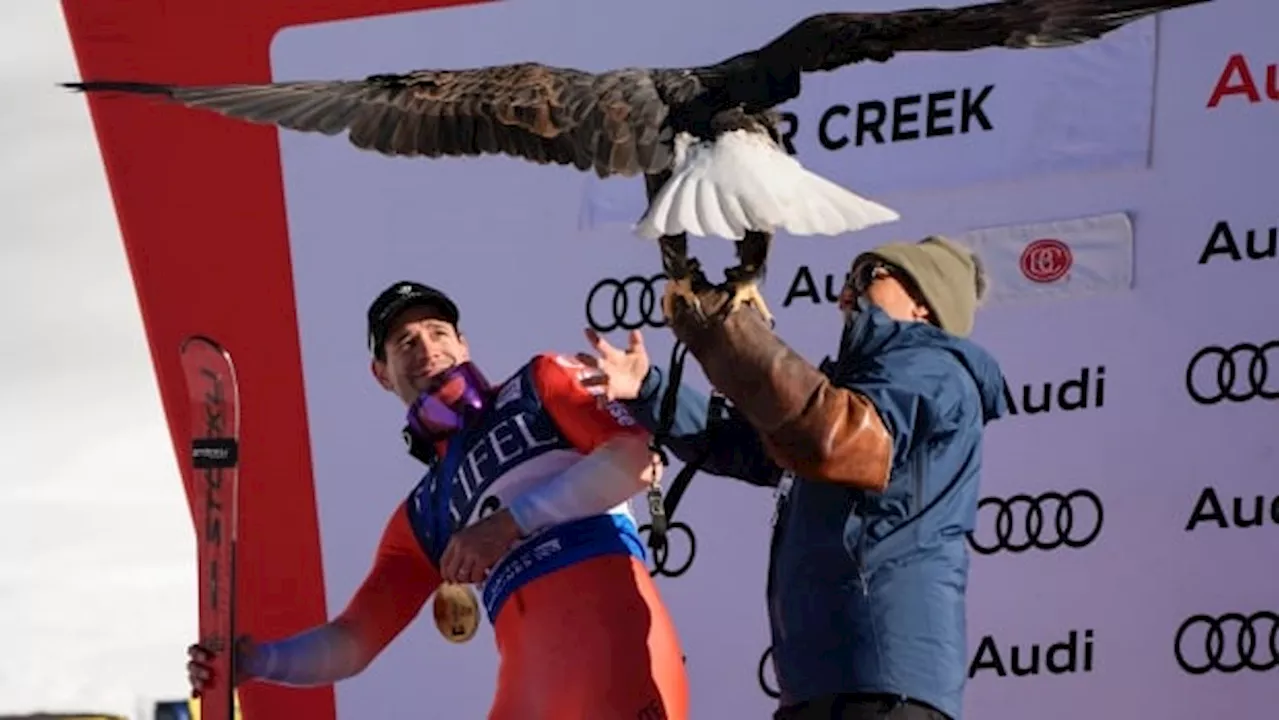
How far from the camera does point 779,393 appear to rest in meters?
2.27

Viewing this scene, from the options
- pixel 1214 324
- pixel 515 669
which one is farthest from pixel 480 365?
pixel 1214 324

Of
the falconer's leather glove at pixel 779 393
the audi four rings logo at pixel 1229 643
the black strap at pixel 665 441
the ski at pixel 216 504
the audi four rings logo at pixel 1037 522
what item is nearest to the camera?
the falconer's leather glove at pixel 779 393

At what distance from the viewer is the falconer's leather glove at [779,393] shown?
2.28 meters

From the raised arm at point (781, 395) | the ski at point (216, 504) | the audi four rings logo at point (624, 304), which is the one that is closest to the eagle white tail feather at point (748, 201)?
the raised arm at point (781, 395)

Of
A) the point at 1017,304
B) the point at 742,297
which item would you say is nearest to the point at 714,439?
the point at 742,297

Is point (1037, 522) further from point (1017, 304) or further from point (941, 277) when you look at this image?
point (941, 277)

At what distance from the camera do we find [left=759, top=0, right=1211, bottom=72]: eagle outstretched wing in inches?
107

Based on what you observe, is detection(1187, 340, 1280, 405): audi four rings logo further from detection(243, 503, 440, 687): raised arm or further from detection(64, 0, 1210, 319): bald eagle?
detection(243, 503, 440, 687): raised arm

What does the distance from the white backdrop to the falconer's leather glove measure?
53.8 inches

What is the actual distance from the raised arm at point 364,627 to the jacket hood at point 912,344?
94 cm

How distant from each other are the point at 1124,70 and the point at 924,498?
1.33 m

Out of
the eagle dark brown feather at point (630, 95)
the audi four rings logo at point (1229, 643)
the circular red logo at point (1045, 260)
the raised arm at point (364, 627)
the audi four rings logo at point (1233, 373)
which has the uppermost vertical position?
the eagle dark brown feather at point (630, 95)

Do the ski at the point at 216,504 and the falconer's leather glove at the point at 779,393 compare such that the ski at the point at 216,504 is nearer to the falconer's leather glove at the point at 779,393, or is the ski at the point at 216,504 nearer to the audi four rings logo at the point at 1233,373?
the falconer's leather glove at the point at 779,393

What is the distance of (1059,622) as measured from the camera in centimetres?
363
